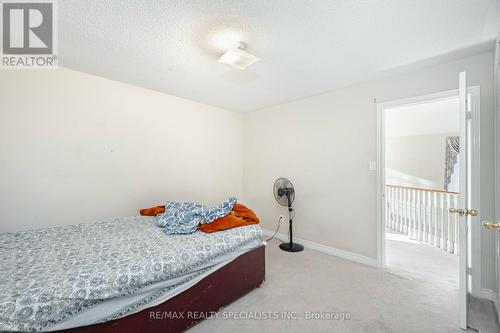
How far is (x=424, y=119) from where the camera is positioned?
4.69 m

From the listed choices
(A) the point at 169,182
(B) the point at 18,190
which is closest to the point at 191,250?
(A) the point at 169,182

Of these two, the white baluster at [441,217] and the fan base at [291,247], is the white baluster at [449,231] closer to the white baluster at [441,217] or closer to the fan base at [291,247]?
the white baluster at [441,217]

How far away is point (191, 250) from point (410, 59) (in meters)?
2.77

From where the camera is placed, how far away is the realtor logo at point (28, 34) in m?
1.47

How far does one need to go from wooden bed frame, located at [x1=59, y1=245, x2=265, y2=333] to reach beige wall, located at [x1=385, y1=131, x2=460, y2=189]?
15.3ft

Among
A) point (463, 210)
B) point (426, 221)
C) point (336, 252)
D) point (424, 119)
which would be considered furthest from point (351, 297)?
Answer: point (424, 119)

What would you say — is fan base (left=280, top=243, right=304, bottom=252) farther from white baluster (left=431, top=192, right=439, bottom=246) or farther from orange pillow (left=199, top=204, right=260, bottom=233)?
white baluster (left=431, top=192, right=439, bottom=246)

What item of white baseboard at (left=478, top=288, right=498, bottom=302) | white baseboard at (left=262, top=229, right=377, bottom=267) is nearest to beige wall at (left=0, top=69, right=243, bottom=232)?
white baseboard at (left=262, top=229, right=377, bottom=267)

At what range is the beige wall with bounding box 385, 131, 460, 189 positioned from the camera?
4.49 meters

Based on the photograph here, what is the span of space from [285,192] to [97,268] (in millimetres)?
2360

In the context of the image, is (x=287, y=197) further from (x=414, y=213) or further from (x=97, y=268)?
(x=414, y=213)

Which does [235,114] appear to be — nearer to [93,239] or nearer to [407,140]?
[93,239]

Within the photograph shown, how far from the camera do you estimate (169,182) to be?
312 centimetres

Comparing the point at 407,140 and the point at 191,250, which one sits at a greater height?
the point at 407,140
